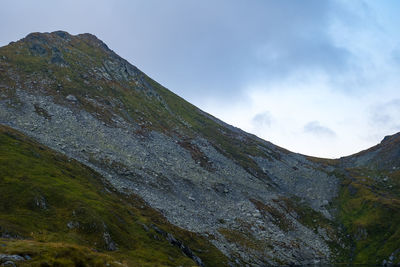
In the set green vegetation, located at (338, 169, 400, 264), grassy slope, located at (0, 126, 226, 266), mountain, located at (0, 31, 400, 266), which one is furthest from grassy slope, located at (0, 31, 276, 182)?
grassy slope, located at (0, 126, 226, 266)

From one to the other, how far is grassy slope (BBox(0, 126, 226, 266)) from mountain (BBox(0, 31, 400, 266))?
0.25 m

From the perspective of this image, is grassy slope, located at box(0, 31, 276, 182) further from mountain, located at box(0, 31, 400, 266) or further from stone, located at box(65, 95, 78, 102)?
stone, located at box(65, 95, 78, 102)

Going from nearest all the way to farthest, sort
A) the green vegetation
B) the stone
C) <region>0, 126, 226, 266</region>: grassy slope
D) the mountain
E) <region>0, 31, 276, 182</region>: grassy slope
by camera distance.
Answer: <region>0, 126, 226, 266</region>: grassy slope → the mountain → the green vegetation → the stone → <region>0, 31, 276, 182</region>: grassy slope

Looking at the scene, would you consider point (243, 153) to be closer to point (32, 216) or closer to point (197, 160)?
point (197, 160)

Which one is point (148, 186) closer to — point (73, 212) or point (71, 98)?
point (73, 212)

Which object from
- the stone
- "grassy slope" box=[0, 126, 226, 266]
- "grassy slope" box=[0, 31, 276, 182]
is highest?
"grassy slope" box=[0, 31, 276, 182]

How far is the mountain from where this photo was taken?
45000 mm

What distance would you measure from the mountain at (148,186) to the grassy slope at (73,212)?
0.25 m

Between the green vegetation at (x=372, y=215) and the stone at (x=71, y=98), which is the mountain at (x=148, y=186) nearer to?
the green vegetation at (x=372, y=215)

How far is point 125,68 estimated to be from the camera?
562ft

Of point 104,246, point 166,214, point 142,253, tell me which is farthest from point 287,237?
point 104,246

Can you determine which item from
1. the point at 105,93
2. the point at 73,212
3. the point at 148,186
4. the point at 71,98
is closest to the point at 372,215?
the point at 148,186

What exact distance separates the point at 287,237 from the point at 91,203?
5981cm

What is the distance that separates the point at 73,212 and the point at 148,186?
32370 millimetres
